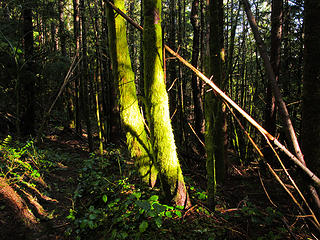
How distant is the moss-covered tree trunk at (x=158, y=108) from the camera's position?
2.50 m

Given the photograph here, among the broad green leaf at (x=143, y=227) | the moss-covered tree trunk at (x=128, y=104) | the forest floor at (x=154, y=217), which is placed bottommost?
the forest floor at (x=154, y=217)

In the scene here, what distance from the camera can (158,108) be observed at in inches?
102

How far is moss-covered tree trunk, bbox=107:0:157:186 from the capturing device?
377cm

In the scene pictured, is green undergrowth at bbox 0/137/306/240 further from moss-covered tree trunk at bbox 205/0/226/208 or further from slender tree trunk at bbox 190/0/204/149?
slender tree trunk at bbox 190/0/204/149

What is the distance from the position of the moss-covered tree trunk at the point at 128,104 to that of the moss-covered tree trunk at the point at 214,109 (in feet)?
4.42

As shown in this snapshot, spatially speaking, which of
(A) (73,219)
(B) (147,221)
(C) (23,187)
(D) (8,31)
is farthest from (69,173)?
(D) (8,31)

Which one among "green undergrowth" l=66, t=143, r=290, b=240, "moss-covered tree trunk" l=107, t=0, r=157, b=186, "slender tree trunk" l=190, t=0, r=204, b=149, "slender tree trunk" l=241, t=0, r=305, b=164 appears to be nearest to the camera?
"slender tree trunk" l=241, t=0, r=305, b=164

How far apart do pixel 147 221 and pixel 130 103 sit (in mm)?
2236

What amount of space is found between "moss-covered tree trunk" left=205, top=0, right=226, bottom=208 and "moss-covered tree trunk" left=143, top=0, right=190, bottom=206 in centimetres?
51

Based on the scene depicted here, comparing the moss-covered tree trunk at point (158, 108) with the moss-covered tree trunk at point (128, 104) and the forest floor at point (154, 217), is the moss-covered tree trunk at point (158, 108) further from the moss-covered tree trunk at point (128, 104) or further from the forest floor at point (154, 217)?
the moss-covered tree trunk at point (128, 104)

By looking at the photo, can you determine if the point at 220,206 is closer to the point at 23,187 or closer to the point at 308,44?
the point at 308,44

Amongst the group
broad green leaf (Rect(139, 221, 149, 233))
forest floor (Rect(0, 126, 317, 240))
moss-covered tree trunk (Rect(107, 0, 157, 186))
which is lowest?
forest floor (Rect(0, 126, 317, 240))

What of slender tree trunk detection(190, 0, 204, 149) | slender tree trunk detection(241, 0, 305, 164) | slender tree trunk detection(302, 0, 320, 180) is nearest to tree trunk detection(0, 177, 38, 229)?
slender tree trunk detection(241, 0, 305, 164)

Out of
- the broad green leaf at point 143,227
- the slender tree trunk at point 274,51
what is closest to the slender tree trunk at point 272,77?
the broad green leaf at point 143,227
